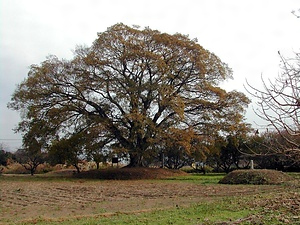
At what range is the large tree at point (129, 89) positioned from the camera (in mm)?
24250

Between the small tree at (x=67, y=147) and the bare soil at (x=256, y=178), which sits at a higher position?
the small tree at (x=67, y=147)

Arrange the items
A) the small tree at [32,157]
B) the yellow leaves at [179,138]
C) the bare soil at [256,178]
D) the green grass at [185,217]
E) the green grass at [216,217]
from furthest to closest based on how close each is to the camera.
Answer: the small tree at [32,157] → the yellow leaves at [179,138] → the bare soil at [256,178] → the green grass at [185,217] → the green grass at [216,217]

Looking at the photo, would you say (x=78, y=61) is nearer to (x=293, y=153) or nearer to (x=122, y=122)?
(x=122, y=122)

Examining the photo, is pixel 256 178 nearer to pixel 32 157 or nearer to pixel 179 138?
pixel 179 138

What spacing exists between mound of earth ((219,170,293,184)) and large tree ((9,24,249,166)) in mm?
7594

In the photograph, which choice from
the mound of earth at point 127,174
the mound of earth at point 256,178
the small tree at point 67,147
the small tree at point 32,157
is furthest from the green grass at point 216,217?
the small tree at point 32,157

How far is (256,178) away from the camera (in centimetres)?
1623

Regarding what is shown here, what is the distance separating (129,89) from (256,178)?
10911mm

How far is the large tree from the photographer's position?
79.6 feet

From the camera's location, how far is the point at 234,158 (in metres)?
29.8

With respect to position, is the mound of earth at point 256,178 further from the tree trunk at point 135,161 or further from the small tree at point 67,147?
the small tree at point 67,147

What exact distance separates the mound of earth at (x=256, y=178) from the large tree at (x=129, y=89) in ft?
24.9

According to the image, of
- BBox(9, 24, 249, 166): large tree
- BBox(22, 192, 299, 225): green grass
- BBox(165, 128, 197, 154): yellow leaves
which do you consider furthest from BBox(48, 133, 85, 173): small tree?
BBox(22, 192, 299, 225): green grass

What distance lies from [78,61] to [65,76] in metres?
1.46
